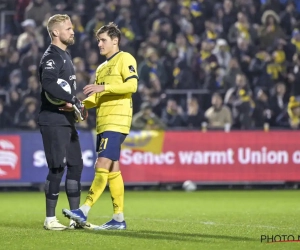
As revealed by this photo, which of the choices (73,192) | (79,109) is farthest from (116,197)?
(79,109)

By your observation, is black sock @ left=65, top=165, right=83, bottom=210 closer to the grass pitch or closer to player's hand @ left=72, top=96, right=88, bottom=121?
the grass pitch

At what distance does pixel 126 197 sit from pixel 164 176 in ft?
6.84

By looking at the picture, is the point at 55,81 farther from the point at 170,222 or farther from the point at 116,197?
the point at 170,222

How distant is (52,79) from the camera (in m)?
9.36

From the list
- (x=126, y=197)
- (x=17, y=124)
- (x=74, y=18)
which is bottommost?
(x=126, y=197)

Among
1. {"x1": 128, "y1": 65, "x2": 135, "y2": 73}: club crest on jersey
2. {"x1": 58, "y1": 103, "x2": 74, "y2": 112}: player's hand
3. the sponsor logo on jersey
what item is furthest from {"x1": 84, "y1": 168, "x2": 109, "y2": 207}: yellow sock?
the sponsor logo on jersey

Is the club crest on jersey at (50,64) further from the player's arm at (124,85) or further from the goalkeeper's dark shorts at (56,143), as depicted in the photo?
the goalkeeper's dark shorts at (56,143)

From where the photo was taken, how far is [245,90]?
67.2 feet

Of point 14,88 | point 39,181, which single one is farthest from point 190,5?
point 39,181

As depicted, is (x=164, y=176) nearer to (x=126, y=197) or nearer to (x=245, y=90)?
(x=126, y=197)

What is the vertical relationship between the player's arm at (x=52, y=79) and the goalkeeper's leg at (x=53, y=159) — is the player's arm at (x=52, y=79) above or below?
above

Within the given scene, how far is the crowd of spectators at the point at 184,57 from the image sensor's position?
63.8 feet

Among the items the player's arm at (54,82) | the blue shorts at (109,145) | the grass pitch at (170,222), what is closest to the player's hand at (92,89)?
the player's arm at (54,82)

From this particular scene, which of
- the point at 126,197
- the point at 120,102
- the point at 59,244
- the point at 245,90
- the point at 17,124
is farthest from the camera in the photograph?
the point at 245,90
